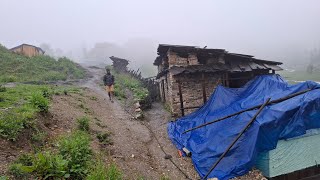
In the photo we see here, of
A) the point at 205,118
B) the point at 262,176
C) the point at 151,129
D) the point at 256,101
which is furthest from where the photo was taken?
the point at 151,129

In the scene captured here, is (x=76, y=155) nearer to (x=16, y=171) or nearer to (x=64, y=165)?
(x=64, y=165)

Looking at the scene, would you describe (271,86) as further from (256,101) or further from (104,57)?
(104,57)

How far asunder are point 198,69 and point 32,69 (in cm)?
1907

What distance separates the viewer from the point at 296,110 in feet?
23.5

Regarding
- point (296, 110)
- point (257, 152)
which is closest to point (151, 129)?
point (257, 152)

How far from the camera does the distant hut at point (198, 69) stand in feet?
44.8

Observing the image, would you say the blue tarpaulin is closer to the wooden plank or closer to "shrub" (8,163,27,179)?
the wooden plank

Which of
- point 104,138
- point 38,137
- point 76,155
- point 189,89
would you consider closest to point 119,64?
point 189,89

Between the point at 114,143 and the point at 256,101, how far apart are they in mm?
5921

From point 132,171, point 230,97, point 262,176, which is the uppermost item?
point 230,97

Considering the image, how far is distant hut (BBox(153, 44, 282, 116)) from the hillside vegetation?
42.3 ft

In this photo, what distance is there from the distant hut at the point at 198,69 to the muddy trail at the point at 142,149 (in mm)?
1871

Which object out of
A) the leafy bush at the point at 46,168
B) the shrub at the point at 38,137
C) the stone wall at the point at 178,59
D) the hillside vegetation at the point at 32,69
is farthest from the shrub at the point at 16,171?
the hillside vegetation at the point at 32,69

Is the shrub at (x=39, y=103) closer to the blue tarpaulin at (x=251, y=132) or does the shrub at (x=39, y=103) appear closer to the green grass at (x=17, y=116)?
the green grass at (x=17, y=116)
